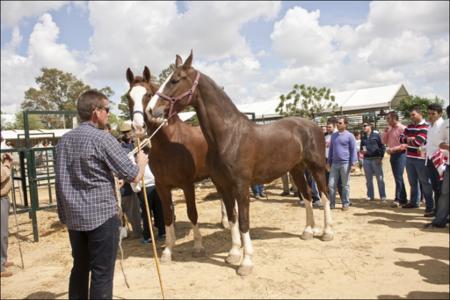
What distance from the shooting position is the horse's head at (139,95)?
420 centimetres

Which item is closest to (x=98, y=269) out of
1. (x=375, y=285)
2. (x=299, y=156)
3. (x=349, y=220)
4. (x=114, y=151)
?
(x=114, y=151)

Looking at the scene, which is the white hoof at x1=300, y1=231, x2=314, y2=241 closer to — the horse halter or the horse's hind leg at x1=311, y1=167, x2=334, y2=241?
the horse's hind leg at x1=311, y1=167, x2=334, y2=241

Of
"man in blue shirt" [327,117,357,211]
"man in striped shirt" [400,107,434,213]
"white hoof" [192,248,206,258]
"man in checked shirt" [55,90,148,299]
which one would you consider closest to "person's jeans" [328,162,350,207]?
"man in blue shirt" [327,117,357,211]

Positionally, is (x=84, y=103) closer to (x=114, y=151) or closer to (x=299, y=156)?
(x=114, y=151)

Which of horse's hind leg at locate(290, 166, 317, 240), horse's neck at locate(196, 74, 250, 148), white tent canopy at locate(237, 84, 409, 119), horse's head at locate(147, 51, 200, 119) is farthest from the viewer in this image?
white tent canopy at locate(237, 84, 409, 119)

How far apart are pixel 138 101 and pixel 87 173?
1.97 meters

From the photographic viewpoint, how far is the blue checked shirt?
8.78ft

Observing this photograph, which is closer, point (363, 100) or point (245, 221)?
point (245, 221)

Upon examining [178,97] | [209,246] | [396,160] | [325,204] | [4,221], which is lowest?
[209,246]

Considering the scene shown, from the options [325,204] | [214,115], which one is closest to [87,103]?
[214,115]

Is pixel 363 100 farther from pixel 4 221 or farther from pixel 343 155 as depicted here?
pixel 4 221

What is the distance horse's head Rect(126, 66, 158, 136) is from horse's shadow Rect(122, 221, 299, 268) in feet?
6.49

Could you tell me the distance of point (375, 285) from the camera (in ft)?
11.2

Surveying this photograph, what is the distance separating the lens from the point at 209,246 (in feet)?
17.9
